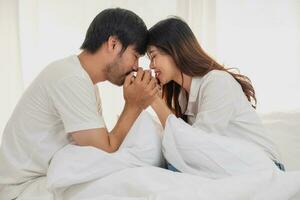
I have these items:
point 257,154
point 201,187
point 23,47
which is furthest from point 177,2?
point 201,187

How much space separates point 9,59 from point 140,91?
50.9 inches

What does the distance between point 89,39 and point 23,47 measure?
3.71 feet

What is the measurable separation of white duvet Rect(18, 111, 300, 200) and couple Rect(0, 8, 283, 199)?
0.09 metres

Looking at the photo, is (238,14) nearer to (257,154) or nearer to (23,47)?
(23,47)

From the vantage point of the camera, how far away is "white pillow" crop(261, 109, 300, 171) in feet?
4.75

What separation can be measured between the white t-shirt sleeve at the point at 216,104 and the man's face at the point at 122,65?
0.27 m

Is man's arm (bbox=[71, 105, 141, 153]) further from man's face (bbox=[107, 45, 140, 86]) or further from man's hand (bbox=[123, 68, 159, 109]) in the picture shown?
man's face (bbox=[107, 45, 140, 86])

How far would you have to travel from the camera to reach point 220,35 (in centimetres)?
247

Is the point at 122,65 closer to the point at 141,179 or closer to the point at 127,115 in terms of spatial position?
the point at 127,115

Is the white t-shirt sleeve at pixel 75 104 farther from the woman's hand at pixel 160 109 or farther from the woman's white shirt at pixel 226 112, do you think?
the woman's white shirt at pixel 226 112

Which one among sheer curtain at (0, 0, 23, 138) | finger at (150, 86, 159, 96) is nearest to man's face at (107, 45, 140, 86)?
finger at (150, 86, 159, 96)

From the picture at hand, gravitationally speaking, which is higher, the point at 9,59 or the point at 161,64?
the point at 161,64

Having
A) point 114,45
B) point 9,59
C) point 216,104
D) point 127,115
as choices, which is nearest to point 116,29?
point 114,45

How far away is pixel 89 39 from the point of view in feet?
4.55
